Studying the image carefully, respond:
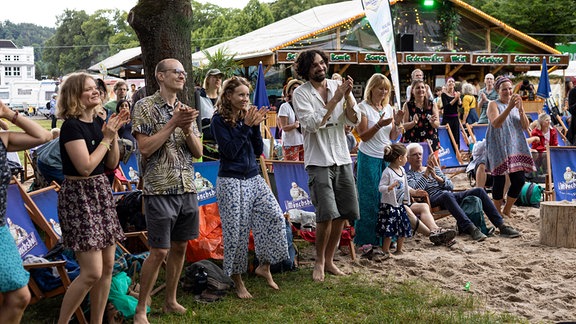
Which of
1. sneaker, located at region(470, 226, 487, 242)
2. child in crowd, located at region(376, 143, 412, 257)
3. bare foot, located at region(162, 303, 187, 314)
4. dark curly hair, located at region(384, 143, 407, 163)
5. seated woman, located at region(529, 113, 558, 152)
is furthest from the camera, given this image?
seated woman, located at region(529, 113, 558, 152)

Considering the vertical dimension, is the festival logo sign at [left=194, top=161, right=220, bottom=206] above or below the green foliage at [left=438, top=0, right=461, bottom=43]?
below

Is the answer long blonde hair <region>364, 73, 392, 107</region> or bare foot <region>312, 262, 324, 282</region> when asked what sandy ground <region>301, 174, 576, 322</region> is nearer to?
bare foot <region>312, 262, 324, 282</region>

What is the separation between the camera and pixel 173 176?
15.3ft

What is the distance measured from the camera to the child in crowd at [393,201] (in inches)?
266

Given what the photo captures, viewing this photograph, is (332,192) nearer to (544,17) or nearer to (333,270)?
(333,270)

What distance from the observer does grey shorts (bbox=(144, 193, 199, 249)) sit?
4602 mm

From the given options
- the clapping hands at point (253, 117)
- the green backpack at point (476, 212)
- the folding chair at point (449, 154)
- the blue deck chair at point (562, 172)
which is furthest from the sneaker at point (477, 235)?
the folding chair at point (449, 154)

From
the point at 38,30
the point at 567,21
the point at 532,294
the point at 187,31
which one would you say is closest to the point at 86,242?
the point at 187,31

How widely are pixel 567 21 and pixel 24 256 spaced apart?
4081cm

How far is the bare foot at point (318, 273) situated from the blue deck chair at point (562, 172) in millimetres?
4083

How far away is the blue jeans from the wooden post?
59 cm

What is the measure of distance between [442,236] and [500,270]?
1007mm

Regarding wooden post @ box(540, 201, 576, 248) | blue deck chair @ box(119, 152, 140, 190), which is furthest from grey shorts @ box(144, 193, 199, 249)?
blue deck chair @ box(119, 152, 140, 190)

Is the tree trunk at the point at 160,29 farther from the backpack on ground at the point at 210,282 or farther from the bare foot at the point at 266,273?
the bare foot at the point at 266,273
